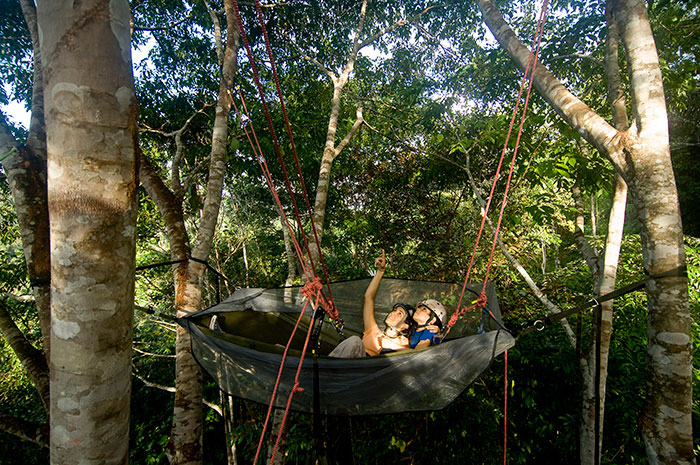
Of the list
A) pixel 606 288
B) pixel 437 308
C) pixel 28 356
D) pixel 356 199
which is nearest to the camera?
pixel 28 356

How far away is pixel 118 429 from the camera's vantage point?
55cm

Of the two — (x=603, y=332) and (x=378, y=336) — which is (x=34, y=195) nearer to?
(x=378, y=336)

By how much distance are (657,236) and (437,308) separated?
125 centimetres

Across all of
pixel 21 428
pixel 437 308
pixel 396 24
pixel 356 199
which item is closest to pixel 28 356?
pixel 21 428

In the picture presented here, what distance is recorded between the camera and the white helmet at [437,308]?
2.03 m

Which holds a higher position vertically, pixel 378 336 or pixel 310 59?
pixel 310 59

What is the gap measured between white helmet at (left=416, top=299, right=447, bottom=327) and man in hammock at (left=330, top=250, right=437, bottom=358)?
0.09 metres

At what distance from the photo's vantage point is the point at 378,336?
197cm

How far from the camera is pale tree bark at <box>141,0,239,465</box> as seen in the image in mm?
1582

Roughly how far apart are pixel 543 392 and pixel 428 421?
1061mm

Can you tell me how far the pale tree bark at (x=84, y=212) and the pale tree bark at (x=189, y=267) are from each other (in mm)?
1220

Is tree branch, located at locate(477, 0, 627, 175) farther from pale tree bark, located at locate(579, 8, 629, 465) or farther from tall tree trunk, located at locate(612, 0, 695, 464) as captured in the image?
pale tree bark, located at locate(579, 8, 629, 465)

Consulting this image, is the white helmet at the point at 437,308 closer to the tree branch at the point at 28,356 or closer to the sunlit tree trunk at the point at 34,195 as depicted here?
the sunlit tree trunk at the point at 34,195

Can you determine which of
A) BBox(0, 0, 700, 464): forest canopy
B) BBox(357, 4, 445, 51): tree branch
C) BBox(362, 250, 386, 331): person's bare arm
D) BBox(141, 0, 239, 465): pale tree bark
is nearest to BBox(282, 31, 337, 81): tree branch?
BBox(0, 0, 700, 464): forest canopy
